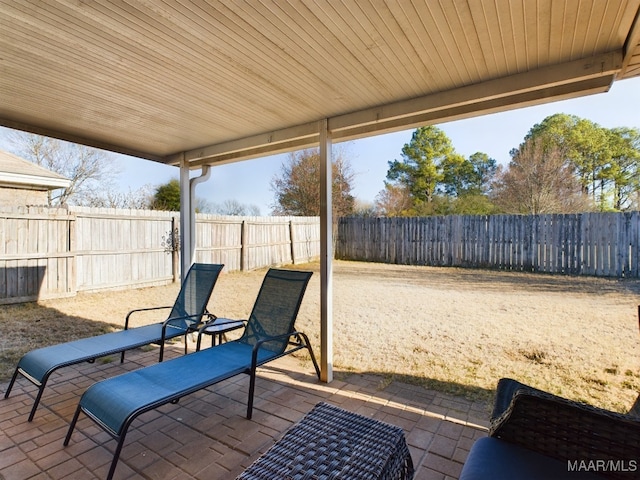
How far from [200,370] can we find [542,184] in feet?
40.9

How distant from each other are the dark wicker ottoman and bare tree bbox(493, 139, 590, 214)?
38.7 feet

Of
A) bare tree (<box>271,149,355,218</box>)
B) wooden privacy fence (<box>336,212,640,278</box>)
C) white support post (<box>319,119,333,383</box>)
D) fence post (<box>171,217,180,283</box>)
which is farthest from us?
bare tree (<box>271,149,355,218</box>)

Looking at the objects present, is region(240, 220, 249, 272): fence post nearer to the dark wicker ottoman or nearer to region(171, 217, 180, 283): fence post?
region(171, 217, 180, 283): fence post

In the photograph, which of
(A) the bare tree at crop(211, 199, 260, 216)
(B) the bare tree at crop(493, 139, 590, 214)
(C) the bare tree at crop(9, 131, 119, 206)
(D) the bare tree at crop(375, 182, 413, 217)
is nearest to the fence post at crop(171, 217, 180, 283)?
Answer: (A) the bare tree at crop(211, 199, 260, 216)

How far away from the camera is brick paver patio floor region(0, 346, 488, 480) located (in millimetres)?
1973

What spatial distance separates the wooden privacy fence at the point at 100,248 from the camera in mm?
5875

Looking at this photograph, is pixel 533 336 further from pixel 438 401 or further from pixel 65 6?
pixel 65 6

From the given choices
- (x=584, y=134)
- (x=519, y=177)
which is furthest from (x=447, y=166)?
(x=584, y=134)

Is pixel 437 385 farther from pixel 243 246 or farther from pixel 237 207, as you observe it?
pixel 237 207

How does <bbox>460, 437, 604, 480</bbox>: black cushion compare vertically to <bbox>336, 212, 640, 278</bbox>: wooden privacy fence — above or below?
below

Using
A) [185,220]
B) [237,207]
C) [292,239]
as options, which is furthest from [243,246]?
[237,207]

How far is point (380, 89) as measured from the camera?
2.57 meters

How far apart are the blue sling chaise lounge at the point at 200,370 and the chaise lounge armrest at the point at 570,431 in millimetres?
1744

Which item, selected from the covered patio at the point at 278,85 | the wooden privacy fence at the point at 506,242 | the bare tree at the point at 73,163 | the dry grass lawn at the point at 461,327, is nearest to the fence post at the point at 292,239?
the wooden privacy fence at the point at 506,242
